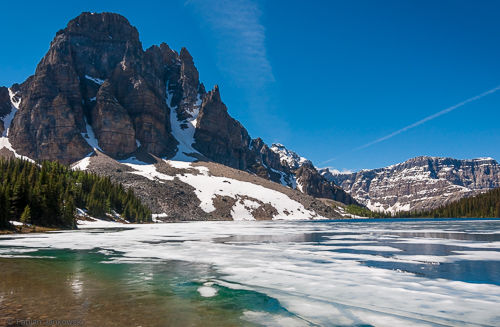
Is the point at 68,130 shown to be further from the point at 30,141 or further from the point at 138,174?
the point at 138,174

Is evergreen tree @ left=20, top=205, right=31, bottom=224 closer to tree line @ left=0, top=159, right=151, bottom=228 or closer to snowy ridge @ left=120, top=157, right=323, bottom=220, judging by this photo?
tree line @ left=0, top=159, right=151, bottom=228

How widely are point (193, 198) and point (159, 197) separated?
1555cm

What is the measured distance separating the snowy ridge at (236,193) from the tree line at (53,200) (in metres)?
44.3

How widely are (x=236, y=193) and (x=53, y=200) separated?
10746 cm

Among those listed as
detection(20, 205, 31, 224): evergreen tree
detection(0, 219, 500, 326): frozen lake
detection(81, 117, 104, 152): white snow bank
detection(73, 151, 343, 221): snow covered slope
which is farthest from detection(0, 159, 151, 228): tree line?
detection(81, 117, 104, 152): white snow bank

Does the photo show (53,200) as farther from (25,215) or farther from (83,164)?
(83,164)

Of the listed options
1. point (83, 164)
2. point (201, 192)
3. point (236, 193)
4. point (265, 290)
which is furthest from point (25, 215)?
point (83, 164)

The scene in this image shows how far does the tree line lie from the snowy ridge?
145 ft

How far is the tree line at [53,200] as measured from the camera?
47375 mm

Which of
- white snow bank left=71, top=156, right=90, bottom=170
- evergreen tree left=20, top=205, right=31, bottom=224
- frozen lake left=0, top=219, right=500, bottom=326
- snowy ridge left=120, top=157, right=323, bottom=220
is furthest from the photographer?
white snow bank left=71, top=156, right=90, bottom=170

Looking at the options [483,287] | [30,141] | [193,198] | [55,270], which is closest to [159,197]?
[193,198]

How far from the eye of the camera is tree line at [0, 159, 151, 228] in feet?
155

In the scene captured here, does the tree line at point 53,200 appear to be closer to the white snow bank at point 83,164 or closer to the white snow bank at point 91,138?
the white snow bank at point 83,164

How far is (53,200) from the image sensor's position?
181 ft
